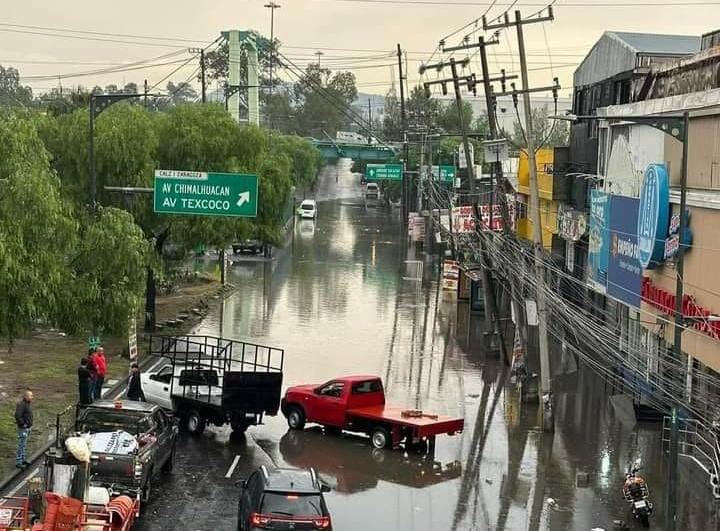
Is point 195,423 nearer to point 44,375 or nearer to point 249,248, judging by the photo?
point 44,375

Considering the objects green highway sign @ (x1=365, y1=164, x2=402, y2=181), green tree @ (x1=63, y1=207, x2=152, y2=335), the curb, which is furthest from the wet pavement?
green highway sign @ (x1=365, y1=164, x2=402, y2=181)

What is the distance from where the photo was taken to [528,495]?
75.5 ft

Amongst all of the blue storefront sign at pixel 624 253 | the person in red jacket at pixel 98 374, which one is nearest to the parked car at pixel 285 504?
the person in red jacket at pixel 98 374

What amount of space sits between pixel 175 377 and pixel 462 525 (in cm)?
947

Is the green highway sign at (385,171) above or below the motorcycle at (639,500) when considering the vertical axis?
above

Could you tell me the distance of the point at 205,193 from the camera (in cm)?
3127

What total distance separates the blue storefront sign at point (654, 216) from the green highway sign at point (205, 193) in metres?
10.5

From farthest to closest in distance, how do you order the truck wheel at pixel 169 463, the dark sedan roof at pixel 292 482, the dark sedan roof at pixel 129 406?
1. the truck wheel at pixel 169 463
2. the dark sedan roof at pixel 129 406
3. the dark sedan roof at pixel 292 482

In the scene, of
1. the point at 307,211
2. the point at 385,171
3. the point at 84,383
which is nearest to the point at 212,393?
the point at 84,383

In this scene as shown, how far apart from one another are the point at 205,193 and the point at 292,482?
14.7 meters

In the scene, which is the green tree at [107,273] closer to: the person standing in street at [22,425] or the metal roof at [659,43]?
the person standing in street at [22,425]

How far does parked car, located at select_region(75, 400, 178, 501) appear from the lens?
19188 mm

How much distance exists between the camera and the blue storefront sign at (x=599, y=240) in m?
30.7

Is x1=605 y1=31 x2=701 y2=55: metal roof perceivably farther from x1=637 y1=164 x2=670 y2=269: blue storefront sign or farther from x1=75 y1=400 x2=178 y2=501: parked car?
x1=75 y1=400 x2=178 y2=501: parked car
